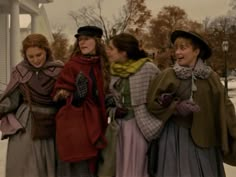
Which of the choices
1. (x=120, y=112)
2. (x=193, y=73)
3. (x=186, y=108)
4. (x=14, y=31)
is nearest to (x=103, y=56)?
(x=120, y=112)

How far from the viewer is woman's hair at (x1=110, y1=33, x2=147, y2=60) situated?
405 cm

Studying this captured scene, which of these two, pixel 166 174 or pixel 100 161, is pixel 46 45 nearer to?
pixel 100 161

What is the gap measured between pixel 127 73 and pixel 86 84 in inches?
14.2

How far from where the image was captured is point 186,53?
375cm

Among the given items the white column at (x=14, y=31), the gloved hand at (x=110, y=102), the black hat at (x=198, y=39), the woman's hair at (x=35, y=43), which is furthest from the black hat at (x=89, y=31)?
the white column at (x=14, y=31)

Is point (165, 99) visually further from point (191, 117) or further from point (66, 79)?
point (66, 79)

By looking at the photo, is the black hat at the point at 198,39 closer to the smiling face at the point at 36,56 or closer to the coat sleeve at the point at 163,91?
the coat sleeve at the point at 163,91

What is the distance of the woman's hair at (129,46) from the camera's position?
13.3 feet

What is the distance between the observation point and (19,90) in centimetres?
399

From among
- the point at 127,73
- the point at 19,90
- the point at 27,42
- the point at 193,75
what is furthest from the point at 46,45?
the point at 193,75

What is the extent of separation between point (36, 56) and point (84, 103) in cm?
58

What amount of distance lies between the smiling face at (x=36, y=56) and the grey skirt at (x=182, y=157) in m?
1.23

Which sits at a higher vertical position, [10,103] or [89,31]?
[89,31]

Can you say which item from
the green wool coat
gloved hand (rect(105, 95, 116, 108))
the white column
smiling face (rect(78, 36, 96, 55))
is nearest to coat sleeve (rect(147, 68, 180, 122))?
the green wool coat
